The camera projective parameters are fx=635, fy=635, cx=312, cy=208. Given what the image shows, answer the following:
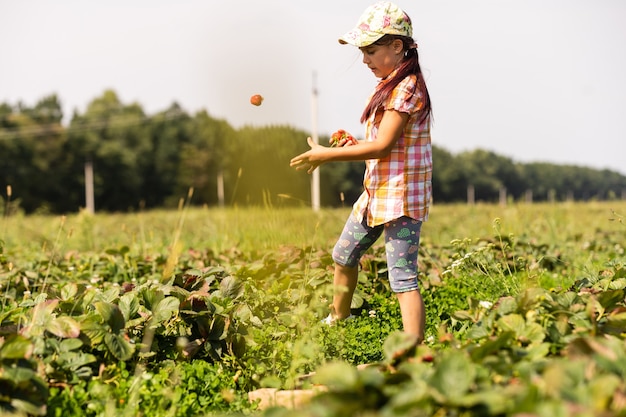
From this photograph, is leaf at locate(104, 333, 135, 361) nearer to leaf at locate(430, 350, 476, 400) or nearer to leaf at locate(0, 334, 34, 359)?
leaf at locate(0, 334, 34, 359)

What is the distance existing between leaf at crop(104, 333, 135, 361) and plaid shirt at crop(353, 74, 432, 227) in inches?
45.0

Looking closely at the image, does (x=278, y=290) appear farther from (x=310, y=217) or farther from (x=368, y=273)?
(x=310, y=217)

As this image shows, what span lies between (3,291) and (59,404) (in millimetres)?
2056

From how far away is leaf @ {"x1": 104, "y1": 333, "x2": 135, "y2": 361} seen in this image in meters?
2.24

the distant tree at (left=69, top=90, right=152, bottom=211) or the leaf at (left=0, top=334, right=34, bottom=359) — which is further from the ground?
the distant tree at (left=69, top=90, right=152, bottom=211)

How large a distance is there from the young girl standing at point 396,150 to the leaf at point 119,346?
1015 millimetres

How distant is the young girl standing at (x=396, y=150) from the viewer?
269cm

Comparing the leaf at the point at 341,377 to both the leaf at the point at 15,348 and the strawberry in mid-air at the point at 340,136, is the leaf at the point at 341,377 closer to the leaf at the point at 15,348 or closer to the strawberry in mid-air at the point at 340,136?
the leaf at the point at 15,348

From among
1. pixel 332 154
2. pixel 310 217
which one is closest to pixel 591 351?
pixel 332 154

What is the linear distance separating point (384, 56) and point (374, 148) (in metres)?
0.47

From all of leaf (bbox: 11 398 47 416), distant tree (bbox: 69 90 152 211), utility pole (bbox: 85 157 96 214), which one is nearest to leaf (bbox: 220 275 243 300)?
leaf (bbox: 11 398 47 416)

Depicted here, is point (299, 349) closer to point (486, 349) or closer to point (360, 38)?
point (486, 349)

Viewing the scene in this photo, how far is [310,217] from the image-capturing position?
6.00 m

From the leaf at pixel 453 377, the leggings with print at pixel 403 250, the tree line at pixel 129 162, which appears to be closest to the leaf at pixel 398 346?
the leaf at pixel 453 377
